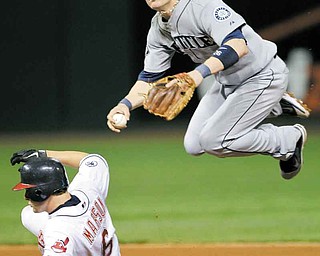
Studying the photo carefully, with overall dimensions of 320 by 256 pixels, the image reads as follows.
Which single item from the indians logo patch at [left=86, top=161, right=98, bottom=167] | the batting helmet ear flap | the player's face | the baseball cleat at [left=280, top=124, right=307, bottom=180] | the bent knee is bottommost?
the baseball cleat at [left=280, top=124, right=307, bottom=180]

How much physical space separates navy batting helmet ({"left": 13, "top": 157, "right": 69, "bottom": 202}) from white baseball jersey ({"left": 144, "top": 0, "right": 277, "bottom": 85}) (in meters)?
1.28

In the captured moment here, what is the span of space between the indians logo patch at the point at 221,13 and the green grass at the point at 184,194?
2.11 m

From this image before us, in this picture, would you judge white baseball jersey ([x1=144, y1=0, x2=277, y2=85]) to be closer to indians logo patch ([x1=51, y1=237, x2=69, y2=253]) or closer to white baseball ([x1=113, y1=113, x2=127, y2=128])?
white baseball ([x1=113, y1=113, x2=127, y2=128])

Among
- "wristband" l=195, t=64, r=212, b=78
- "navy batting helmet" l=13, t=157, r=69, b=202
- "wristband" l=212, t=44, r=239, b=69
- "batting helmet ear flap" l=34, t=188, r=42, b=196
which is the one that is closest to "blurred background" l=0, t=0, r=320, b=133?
"wristband" l=212, t=44, r=239, b=69

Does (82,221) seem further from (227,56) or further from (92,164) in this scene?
(227,56)

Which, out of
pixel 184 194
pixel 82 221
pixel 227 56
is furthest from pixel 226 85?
pixel 184 194

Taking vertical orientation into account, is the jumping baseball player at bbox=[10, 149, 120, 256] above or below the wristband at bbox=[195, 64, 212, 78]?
below

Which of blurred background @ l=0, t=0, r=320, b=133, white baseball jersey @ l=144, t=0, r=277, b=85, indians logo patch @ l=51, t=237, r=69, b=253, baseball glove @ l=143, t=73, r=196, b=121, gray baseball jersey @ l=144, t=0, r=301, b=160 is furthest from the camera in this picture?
blurred background @ l=0, t=0, r=320, b=133

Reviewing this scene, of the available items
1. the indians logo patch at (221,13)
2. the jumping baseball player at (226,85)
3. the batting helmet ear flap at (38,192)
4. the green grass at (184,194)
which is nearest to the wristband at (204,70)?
the jumping baseball player at (226,85)

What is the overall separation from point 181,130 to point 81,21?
1984 mm

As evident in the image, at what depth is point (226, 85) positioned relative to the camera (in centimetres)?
583

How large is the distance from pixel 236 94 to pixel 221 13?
644mm

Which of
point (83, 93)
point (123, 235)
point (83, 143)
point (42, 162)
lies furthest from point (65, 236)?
point (83, 93)

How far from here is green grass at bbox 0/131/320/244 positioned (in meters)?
7.21
